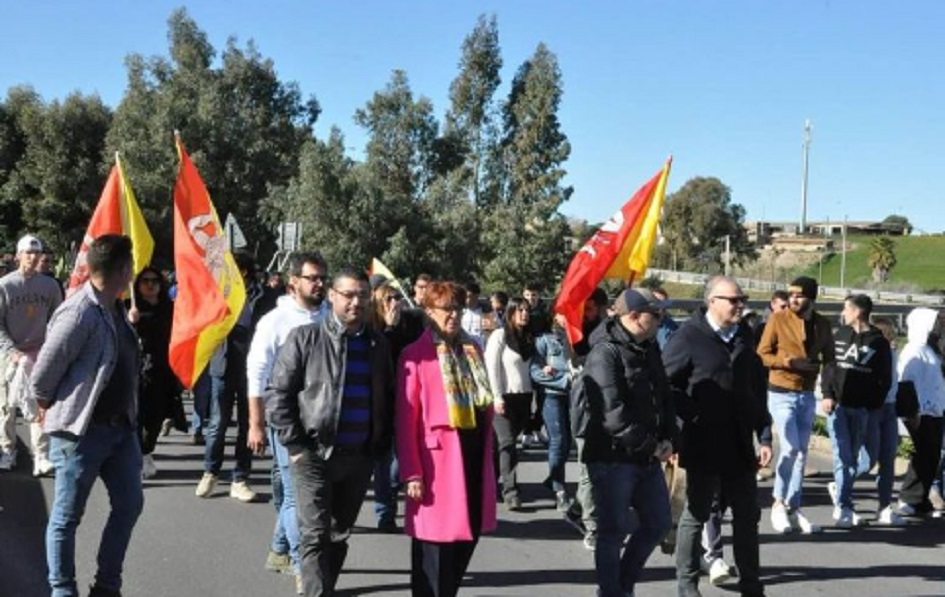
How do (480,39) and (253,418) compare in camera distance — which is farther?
(480,39)

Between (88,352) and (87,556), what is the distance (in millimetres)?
2140

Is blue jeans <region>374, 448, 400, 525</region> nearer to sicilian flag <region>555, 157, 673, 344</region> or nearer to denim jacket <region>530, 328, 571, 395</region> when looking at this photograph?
denim jacket <region>530, 328, 571, 395</region>

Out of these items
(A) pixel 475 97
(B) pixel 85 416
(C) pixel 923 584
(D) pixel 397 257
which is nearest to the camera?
(B) pixel 85 416

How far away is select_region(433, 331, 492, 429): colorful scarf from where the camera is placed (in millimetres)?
5195

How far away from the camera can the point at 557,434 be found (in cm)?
880

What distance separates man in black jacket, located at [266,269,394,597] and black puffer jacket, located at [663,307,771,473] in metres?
1.85

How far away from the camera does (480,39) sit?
169 feet

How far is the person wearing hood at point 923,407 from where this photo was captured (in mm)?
9211

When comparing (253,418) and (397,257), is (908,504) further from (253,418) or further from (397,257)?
(397,257)

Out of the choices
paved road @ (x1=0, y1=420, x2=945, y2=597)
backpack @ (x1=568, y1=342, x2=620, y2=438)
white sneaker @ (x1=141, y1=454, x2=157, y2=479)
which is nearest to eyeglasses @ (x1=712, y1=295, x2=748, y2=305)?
backpack @ (x1=568, y1=342, x2=620, y2=438)

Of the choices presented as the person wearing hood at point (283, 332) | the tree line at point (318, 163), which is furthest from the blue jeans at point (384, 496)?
the tree line at point (318, 163)

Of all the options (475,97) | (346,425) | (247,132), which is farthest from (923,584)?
(475,97)

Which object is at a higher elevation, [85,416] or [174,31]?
[174,31]

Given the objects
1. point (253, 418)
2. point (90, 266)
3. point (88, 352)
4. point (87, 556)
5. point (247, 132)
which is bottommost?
point (87, 556)
